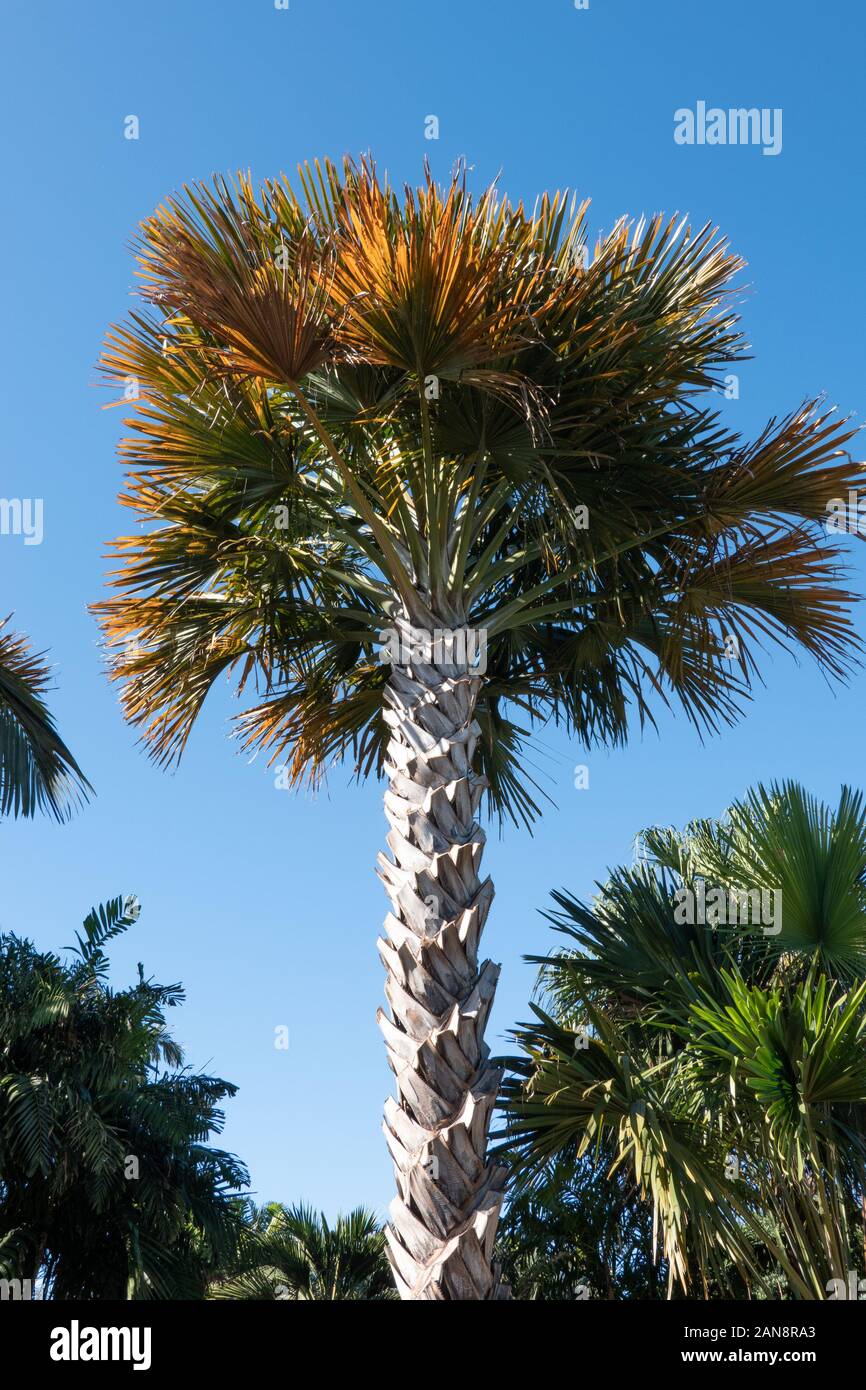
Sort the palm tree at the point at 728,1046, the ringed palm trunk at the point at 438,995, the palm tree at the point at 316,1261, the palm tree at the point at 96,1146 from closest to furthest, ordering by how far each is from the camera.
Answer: the ringed palm trunk at the point at 438,995 → the palm tree at the point at 728,1046 → the palm tree at the point at 96,1146 → the palm tree at the point at 316,1261

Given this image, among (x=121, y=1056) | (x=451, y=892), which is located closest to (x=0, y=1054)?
(x=121, y=1056)

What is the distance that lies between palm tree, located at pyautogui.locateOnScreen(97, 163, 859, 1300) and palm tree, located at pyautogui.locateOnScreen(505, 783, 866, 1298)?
1078mm

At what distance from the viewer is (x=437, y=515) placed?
628 cm

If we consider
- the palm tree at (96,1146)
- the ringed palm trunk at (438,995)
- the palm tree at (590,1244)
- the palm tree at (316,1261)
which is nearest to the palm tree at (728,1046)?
the ringed palm trunk at (438,995)

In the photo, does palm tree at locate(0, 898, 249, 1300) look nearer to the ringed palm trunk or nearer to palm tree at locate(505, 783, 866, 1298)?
palm tree at locate(505, 783, 866, 1298)

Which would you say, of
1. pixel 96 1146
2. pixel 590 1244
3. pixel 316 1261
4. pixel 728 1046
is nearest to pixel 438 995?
pixel 728 1046

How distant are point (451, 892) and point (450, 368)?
2629mm

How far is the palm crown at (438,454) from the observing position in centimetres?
551

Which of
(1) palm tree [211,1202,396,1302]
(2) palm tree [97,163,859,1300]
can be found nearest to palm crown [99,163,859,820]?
(2) palm tree [97,163,859,1300]

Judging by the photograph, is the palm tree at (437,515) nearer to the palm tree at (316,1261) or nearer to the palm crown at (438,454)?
the palm crown at (438,454)

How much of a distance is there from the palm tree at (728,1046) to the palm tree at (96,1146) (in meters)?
4.35

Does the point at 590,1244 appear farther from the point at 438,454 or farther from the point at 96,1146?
the point at 438,454

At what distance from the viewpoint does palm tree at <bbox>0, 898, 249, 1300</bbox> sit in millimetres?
9836

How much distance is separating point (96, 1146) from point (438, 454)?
6.89 meters
